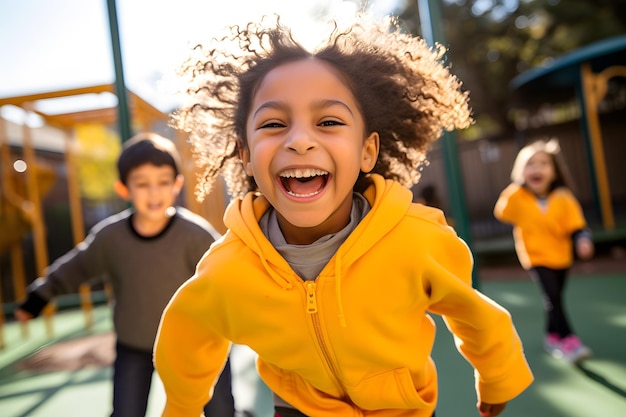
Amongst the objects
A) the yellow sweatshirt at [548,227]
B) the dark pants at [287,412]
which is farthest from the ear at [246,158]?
the yellow sweatshirt at [548,227]

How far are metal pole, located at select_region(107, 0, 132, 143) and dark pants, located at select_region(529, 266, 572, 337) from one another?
8.30ft

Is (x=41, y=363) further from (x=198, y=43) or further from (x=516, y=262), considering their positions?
(x=516, y=262)

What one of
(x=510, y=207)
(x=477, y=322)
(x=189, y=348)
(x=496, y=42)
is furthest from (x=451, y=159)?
(x=496, y=42)

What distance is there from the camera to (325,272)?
120 cm

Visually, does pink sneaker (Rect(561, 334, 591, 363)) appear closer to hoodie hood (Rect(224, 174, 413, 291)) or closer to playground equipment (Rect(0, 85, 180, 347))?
hoodie hood (Rect(224, 174, 413, 291))

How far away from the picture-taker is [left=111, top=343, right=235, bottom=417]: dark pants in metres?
1.84

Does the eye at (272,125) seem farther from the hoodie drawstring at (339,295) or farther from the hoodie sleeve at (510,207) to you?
the hoodie sleeve at (510,207)

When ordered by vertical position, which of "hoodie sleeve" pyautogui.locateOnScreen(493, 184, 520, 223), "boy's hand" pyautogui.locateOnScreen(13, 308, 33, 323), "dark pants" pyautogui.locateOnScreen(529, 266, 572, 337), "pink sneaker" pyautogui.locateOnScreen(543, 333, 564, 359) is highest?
"hoodie sleeve" pyautogui.locateOnScreen(493, 184, 520, 223)

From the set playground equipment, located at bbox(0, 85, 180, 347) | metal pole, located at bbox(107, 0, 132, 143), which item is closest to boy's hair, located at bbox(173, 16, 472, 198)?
metal pole, located at bbox(107, 0, 132, 143)

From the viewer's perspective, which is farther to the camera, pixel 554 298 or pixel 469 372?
pixel 554 298

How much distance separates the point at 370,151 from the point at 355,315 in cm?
43

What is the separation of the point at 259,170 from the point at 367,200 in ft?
1.05

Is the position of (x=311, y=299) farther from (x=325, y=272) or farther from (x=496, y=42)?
(x=496, y=42)

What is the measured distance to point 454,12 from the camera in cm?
1289
